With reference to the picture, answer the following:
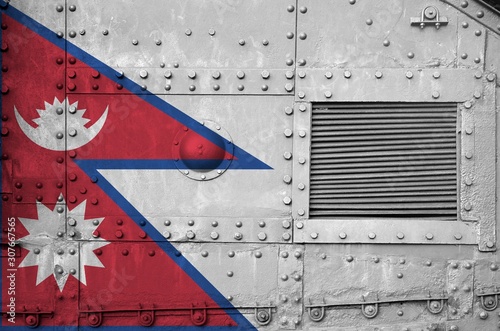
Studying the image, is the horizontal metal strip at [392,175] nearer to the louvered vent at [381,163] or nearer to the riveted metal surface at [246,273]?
the louvered vent at [381,163]

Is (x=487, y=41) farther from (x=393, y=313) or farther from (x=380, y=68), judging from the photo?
(x=393, y=313)

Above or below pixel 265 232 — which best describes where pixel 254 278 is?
below

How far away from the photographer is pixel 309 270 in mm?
3631

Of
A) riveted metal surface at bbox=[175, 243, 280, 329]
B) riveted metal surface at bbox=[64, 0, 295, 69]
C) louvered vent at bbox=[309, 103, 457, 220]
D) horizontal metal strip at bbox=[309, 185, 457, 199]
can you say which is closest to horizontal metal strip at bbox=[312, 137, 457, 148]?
louvered vent at bbox=[309, 103, 457, 220]

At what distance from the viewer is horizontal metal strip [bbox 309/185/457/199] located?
11.9 feet

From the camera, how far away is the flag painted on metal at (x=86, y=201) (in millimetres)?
3674

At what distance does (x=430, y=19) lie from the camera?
3580 mm

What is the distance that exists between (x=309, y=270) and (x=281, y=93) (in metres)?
0.97

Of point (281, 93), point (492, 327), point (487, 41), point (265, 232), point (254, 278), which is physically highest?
point (487, 41)

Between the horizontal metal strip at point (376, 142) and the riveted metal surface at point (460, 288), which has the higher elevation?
the horizontal metal strip at point (376, 142)

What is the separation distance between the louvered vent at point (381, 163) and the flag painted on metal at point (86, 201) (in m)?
0.45

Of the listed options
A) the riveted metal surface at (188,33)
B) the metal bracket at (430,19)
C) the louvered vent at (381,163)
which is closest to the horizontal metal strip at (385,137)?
the louvered vent at (381,163)

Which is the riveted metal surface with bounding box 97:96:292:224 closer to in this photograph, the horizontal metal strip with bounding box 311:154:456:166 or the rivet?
the rivet

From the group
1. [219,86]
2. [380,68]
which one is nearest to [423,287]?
[380,68]
